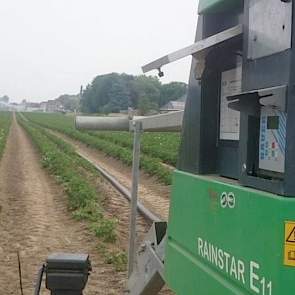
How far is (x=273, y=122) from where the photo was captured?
1781 mm

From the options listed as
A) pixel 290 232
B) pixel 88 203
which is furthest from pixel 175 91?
pixel 88 203

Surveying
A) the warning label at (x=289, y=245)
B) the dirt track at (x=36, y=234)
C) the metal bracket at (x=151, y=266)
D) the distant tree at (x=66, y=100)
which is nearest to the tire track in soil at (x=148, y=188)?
the dirt track at (x=36, y=234)

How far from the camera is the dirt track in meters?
7.05

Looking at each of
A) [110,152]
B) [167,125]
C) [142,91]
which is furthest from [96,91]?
[167,125]

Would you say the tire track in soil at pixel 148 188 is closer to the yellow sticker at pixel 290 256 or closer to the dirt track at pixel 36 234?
the dirt track at pixel 36 234

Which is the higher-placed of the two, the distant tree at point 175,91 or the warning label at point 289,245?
the distant tree at point 175,91

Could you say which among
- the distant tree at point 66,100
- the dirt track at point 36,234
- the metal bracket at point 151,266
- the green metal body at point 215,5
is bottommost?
the dirt track at point 36,234

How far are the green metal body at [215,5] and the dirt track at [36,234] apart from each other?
462 cm

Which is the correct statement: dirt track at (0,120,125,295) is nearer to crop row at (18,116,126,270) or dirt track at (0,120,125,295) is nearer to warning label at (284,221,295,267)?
crop row at (18,116,126,270)

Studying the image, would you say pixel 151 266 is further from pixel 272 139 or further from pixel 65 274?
pixel 272 139

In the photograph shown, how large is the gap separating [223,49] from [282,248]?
89 centimetres

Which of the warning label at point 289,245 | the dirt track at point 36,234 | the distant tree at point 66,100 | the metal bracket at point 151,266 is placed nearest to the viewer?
the warning label at point 289,245

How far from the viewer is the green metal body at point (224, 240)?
1.67m

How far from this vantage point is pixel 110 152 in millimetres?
27000
